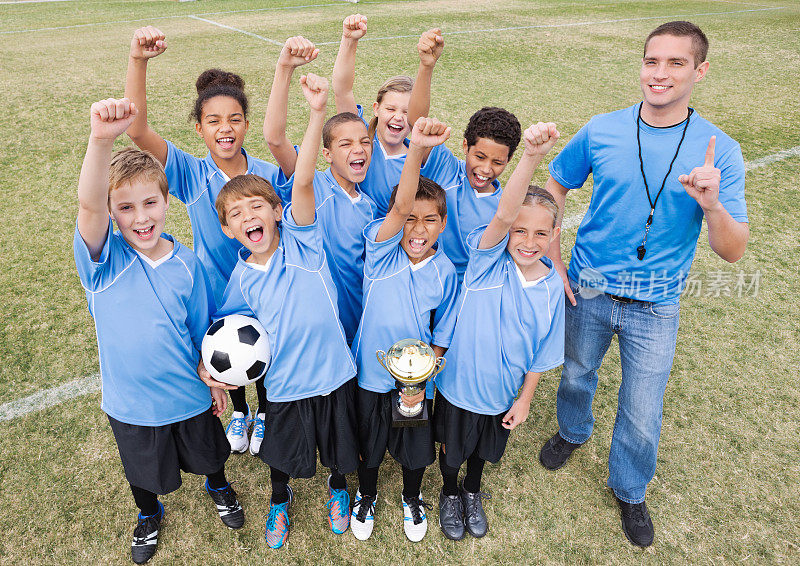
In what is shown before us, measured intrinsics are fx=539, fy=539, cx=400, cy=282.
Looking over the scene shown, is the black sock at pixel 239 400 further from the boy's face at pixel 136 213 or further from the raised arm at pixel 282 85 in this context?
the raised arm at pixel 282 85

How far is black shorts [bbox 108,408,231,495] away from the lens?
2.49 metres

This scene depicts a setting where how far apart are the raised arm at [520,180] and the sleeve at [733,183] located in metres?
0.83

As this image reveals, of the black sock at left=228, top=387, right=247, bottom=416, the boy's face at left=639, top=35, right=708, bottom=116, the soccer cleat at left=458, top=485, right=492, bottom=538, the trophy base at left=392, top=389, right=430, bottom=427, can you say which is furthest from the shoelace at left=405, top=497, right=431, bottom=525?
the boy's face at left=639, top=35, right=708, bottom=116

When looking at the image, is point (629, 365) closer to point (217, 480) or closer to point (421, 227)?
point (421, 227)

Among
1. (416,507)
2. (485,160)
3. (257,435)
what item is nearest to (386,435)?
(416,507)

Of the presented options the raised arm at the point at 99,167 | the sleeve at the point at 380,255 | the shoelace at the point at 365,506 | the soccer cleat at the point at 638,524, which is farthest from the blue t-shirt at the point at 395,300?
the soccer cleat at the point at 638,524

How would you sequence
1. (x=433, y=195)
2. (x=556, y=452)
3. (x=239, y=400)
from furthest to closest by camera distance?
(x=239, y=400)
(x=556, y=452)
(x=433, y=195)

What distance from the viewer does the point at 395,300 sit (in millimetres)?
2537

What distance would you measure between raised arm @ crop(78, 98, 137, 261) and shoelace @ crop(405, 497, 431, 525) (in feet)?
6.48

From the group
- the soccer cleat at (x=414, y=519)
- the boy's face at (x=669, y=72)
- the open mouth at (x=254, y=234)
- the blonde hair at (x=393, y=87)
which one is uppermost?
the boy's face at (x=669, y=72)

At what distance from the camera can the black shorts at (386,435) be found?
2.70m

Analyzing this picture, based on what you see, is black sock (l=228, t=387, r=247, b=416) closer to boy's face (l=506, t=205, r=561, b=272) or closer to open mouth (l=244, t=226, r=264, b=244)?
open mouth (l=244, t=226, r=264, b=244)

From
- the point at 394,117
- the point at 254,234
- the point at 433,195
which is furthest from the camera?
the point at 394,117

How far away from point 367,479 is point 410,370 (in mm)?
865
